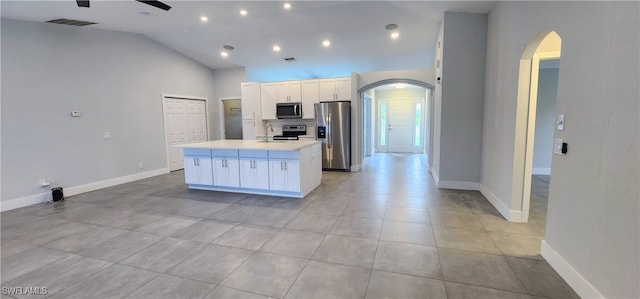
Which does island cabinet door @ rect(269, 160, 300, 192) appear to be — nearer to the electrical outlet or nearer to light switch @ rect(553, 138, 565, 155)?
light switch @ rect(553, 138, 565, 155)

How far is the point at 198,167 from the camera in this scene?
4.83 m

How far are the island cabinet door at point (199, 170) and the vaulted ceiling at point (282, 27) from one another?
2575mm

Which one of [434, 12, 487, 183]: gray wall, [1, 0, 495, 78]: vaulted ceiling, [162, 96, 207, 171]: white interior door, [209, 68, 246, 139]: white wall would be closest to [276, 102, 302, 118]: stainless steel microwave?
[1, 0, 495, 78]: vaulted ceiling

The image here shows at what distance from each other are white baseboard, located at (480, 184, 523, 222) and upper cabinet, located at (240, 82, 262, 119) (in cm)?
566

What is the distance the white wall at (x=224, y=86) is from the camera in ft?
25.4

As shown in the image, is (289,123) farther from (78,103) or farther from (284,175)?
(78,103)

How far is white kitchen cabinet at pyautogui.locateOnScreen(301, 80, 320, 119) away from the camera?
6.78 meters

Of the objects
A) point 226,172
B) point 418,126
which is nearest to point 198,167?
point 226,172

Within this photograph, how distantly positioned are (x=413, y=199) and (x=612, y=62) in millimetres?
2833

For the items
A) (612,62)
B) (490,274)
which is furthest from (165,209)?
(612,62)

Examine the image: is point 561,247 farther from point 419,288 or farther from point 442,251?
point 419,288

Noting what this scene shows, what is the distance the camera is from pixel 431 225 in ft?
10.3

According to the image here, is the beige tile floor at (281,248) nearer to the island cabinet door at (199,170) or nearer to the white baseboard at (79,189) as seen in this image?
the white baseboard at (79,189)

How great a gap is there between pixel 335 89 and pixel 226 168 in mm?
3374
